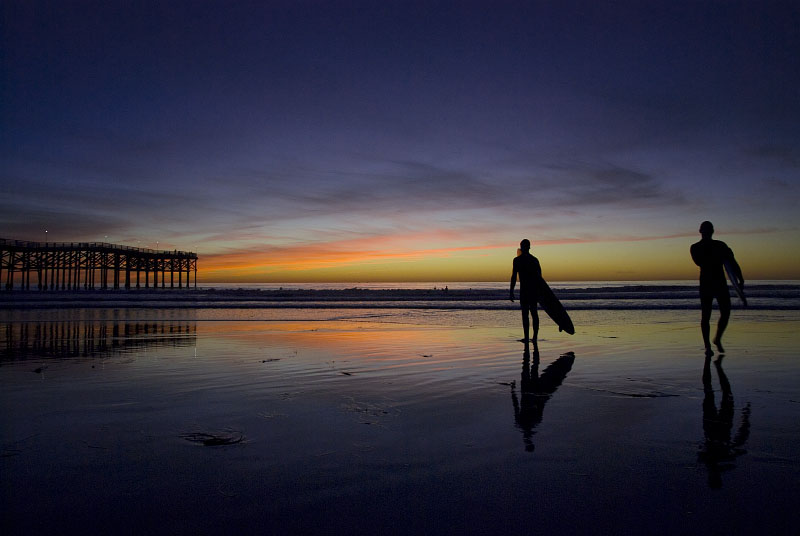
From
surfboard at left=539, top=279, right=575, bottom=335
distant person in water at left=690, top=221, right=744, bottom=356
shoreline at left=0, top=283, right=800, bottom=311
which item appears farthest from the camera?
shoreline at left=0, top=283, right=800, bottom=311

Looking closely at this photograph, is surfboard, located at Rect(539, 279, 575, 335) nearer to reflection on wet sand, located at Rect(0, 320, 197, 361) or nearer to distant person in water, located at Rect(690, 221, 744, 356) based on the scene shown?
distant person in water, located at Rect(690, 221, 744, 356)

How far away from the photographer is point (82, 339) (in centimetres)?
1052

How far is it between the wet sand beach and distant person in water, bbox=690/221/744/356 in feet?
3.85

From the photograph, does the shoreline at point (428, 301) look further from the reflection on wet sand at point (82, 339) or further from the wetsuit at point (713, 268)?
the wetsuit at point (713, 268)

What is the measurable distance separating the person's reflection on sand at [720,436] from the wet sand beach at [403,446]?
2cm

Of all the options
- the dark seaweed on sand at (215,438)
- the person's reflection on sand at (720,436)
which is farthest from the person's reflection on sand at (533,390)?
the dark seaweed on sand at (215,438)

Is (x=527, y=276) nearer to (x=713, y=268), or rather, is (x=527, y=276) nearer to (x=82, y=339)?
(x=713, y=268)

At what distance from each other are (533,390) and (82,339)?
10.2 metres

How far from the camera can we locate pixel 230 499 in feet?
8.19

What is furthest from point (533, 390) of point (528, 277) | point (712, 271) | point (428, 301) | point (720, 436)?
point (428, 301)

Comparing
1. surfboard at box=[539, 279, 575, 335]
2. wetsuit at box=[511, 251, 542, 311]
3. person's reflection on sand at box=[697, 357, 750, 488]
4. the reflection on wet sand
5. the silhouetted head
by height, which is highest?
the silhouetted head

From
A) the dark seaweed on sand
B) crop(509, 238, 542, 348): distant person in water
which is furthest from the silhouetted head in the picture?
the dark seaweed on sand

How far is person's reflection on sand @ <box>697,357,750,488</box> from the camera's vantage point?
2900mm

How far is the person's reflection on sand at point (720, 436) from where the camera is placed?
2900 mm
